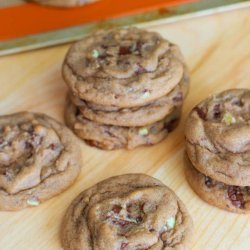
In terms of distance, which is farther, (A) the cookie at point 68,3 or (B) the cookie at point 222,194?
(A) the cookie at point 68,3

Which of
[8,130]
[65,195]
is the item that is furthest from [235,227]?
[8,130]

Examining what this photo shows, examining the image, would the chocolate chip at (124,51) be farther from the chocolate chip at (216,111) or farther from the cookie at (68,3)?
the cookie at (68,3)

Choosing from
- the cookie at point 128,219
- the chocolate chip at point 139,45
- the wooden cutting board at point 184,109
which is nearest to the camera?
the cookie at point 128,219

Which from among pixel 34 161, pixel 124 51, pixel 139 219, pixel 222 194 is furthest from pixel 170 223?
pixel 124 51

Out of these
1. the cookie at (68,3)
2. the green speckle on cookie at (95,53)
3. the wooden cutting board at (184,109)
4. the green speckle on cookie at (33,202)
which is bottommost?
the green speckle on cookie at (33,202)

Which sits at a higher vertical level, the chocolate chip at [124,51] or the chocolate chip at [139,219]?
the chocolate chip at [124,51]

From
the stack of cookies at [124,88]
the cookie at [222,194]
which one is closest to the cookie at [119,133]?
the stack of cookies at [124,88]
